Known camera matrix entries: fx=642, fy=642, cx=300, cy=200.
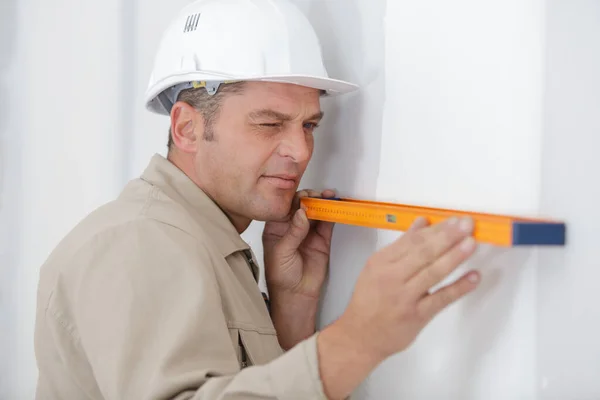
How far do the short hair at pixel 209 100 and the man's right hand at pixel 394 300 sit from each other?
20.4 inches

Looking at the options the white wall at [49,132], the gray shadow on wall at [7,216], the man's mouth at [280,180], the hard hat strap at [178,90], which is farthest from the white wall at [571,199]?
A: the gray shadow on wall at [7,216]

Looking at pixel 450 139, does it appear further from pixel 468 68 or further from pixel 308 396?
pixel 308 396

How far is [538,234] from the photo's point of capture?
32.7 inches

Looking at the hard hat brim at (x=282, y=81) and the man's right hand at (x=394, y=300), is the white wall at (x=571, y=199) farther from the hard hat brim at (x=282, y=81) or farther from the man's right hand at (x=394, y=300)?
the hard hat brim at (x=282, y=81)

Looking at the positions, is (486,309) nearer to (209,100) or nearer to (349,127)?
(349,127)

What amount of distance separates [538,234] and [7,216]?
6.07 feet

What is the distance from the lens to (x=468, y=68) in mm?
1038

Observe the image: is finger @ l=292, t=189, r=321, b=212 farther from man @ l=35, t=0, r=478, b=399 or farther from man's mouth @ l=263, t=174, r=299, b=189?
man's mouth @ l=263, t=174, r=299, b=189

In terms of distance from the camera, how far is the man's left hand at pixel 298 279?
4.78ft

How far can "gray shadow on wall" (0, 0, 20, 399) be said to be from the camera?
2.12 m

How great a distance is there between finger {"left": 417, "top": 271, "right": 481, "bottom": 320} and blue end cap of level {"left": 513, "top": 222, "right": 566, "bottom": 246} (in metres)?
0.10

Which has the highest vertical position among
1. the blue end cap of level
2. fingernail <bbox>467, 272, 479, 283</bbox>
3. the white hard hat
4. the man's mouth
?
the white hard hat

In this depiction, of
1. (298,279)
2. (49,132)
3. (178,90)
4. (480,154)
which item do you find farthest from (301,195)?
(49,132)

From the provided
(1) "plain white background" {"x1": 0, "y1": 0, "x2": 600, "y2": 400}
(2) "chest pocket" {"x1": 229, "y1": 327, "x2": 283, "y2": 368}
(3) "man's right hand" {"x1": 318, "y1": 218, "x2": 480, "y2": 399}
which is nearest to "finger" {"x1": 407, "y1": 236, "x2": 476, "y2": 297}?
(3) "man's right hand" {"x1": 318, "y1": 218, "x2": 480, "y2": 399}
